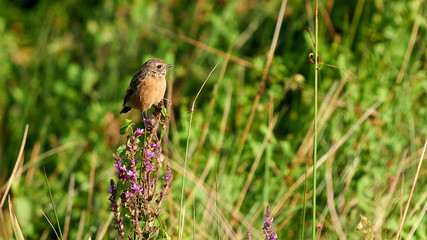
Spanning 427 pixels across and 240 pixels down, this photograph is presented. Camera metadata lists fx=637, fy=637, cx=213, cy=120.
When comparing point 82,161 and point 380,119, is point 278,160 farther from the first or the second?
point 82,161

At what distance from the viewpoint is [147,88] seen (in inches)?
121

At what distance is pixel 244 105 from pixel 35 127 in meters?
1.72

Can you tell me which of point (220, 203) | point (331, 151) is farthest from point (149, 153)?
point (331, 151)

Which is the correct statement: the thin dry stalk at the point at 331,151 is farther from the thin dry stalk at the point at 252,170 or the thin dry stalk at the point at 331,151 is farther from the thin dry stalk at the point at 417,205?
the thin dry stalk at the point at 417,205

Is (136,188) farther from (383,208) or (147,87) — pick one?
(383,208)

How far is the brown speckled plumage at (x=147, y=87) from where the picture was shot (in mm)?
3062

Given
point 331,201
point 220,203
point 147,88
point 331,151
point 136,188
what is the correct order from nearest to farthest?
1. point 136,188
2. point 147,88
3. point 331,201
4. point 220,203
5. point 331,151

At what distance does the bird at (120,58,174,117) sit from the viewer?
121 inches

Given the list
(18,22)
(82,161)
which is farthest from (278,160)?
(18,22)

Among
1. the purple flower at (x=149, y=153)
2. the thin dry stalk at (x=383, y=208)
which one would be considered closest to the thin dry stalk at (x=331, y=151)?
the thin dry stalk at (x=383, y=208)

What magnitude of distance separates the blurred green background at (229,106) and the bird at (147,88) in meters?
0.18

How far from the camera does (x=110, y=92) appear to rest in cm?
496

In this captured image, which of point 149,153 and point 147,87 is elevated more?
point 147,87

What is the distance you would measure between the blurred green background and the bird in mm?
178
